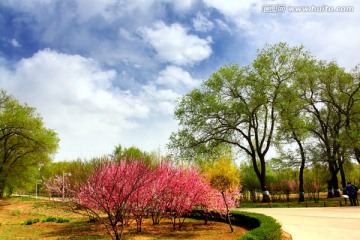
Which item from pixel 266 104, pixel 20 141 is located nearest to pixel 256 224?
pixel 266 104

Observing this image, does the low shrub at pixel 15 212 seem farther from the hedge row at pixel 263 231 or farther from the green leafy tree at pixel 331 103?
the green leafy tree at pixel 331 103

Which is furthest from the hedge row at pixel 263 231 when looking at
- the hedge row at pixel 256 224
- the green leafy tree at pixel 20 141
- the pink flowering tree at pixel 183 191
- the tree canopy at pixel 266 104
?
the green leafy tree at pixel 20 141

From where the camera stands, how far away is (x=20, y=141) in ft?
125

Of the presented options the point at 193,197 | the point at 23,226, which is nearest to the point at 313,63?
the point at 193,197

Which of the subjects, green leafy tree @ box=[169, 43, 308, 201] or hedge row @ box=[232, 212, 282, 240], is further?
green leafy tree @ box=[169, 43, 308, 201]

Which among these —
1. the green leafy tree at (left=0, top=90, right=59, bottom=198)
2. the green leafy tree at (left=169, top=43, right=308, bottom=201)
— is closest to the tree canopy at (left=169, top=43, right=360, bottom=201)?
the green leafy tree at (left=169, top=43, right=308, bottom=201)

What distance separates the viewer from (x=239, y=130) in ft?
106

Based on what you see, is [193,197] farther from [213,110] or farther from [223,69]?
[223,69]

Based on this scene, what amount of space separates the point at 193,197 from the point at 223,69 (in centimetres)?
1995

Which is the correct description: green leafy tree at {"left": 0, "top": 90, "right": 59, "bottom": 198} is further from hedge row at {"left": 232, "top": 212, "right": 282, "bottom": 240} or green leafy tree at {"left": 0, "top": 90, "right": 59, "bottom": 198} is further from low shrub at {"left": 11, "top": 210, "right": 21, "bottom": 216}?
hedge row at {"left": 232, "top": 212, "right": 282, "bottom": 240}

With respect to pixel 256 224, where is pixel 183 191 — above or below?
above

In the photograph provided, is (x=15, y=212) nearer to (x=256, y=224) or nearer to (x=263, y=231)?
(x=256, y=224)

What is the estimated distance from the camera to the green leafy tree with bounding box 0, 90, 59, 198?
116 feet

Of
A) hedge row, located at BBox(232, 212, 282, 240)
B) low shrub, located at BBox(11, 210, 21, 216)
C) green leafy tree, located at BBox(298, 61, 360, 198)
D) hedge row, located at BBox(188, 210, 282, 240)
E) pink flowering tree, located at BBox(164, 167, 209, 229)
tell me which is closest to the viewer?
hedge row, located at BBox(232, 212, 282, 240)
